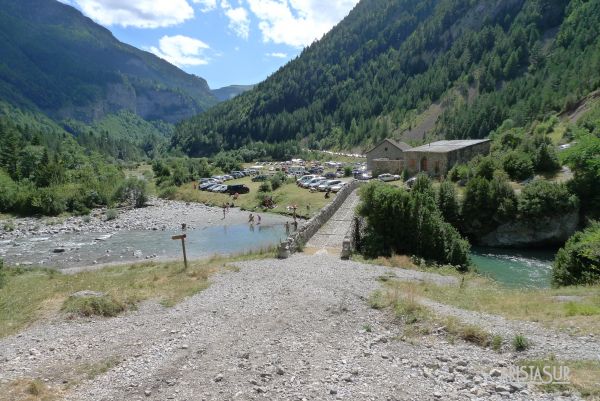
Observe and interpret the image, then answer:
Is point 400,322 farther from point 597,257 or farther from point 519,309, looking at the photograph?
point 597,257

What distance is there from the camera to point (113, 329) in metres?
16.4

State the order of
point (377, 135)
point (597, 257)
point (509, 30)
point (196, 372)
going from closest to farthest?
point (196, 372) < point (597, 257) < point (377, 135) < point (509, 30)

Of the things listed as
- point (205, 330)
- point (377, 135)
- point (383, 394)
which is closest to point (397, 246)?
point (205, 330)

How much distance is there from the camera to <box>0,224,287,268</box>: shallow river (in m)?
44.3

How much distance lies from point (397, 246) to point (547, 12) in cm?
17376

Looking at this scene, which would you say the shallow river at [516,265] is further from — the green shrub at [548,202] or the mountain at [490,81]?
the mountain at [490,81]

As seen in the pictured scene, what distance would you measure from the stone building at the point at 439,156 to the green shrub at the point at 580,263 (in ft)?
126

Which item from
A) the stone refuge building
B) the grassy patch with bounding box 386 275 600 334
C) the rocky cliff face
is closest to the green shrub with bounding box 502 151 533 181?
the rocky cliff face

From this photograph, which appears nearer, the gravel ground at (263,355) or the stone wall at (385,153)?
the gravel ground at (263,355)

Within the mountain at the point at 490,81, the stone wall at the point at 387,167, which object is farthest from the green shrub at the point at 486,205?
the mountain at the point at 490,81

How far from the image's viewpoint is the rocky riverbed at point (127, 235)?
4553cm

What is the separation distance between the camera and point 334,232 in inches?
1385

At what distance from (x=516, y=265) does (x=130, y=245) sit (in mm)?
40254

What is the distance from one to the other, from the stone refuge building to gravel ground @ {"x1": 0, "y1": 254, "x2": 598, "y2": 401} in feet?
165
